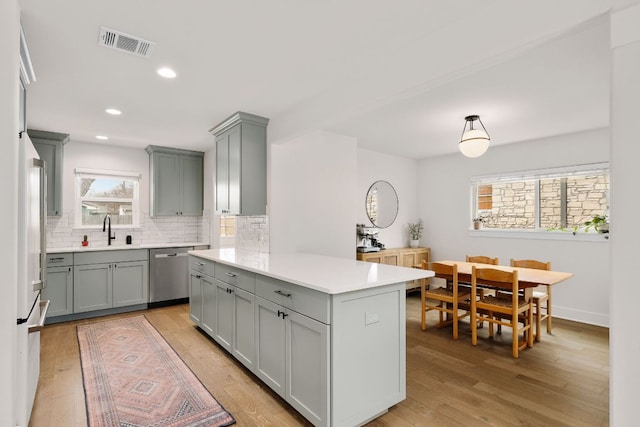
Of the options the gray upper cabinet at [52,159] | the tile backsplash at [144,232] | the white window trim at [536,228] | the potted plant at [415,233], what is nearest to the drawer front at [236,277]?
the tile backsplash at [144,232]

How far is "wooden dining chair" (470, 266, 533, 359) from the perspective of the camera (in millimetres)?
3283

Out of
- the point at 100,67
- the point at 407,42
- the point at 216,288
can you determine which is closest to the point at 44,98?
the point at 100,67

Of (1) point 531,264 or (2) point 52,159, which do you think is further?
(2) point 52,159

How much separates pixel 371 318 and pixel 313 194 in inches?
88.0

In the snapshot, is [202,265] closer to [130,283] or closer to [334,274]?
[130,283]

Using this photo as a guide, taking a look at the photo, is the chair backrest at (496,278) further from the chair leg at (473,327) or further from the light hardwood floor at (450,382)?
the light hardwood floor at (450,382)

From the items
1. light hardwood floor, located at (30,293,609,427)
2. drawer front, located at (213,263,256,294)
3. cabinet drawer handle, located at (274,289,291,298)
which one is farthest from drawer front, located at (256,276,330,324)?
light hardwood floor, located at (30,293,609,427)

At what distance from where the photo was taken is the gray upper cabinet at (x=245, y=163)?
12.5ft

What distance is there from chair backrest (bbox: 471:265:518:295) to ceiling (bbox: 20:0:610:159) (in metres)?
1.66

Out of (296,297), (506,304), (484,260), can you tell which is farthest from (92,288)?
(484,260)

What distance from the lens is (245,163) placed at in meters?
3.84

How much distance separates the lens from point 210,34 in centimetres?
217

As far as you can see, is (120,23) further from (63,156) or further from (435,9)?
(63,156)

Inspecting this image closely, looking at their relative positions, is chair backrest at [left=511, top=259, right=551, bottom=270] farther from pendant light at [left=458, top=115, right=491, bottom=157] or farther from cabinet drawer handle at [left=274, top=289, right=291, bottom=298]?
cabinet drawer handle at [left=274, top=289, right=291, bottom=298]
